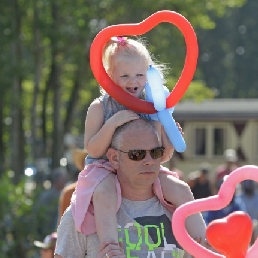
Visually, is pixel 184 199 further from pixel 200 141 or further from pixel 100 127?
pixel 200 141

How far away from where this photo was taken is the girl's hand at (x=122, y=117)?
3.97 metres

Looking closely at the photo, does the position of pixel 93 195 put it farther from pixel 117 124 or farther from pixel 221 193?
pixel 221 193

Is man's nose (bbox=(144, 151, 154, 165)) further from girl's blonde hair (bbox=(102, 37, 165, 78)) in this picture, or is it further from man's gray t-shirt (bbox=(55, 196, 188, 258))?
girl's blonde hair (bbox=(102, 37, 165, 78))

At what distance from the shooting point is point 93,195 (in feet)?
13.2

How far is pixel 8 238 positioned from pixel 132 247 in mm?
7917

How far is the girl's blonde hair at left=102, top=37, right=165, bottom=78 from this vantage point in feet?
13.6

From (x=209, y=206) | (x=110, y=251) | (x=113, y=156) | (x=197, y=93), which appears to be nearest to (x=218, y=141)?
(x=197, y=93)

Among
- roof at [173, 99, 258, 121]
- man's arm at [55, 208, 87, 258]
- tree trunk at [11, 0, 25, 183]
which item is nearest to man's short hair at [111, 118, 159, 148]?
man's arm at [55, 208, 87, 258]

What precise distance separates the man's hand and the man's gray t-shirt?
0.10 meters

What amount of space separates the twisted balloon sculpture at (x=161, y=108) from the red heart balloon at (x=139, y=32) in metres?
0.04

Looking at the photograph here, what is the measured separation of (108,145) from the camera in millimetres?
4043

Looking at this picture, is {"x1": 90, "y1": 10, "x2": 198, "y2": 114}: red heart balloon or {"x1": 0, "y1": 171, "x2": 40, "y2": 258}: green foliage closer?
{"x1": 90, "y1": 10, "x2": 198, "y2": 114}: red heart balloon

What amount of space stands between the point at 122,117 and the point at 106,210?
416mm

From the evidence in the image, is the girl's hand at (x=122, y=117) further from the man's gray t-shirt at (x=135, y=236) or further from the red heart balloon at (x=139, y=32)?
the man's gray t-shirt at (x=135, y=236)
